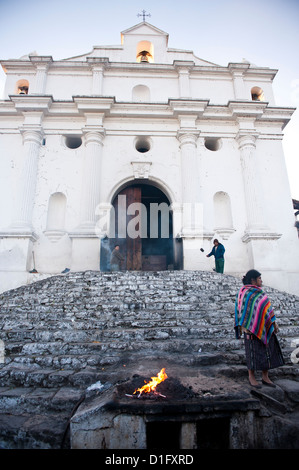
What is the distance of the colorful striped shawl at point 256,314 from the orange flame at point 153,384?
114 cm

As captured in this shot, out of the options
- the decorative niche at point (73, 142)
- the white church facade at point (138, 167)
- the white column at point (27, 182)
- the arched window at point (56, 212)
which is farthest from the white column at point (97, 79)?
the arched window at point (56, 212)

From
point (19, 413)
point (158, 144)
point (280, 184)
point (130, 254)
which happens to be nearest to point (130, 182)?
point (158, 144)

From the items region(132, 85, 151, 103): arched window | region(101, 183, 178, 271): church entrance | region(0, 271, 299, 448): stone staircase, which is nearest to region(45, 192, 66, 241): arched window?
region(101, 183, 178, 271): church entrance

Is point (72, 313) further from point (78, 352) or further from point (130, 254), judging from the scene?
point (130, 254)

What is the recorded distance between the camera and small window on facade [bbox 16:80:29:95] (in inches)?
480

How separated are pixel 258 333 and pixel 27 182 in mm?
9953

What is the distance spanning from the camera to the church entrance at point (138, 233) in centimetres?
1064

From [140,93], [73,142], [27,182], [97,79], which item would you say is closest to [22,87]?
[97,79]

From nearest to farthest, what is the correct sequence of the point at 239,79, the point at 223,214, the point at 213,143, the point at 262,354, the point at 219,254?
the point at 262,354, the point at 219,254, the point at 223,214, the point at 213,143, the point at 239,79

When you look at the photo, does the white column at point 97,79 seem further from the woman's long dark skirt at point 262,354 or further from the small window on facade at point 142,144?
the woman's long dark skirt at point 262,354

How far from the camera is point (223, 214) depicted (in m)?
11.3

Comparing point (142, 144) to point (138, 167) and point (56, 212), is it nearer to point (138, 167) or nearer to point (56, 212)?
point (138, 167)

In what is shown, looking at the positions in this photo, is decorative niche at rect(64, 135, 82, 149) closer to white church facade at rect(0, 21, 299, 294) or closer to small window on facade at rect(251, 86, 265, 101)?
white church facade at rect(0, 21, 299, 294)

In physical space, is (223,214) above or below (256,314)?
above
